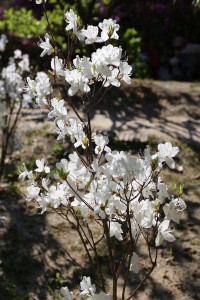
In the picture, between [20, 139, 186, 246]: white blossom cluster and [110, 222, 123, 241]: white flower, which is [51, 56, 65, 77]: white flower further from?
[110, 222, 123, 241]: white flower

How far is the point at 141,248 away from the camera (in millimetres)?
4625

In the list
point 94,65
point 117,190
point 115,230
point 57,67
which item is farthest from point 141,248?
point 94,65

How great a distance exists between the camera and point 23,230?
493 centimetres

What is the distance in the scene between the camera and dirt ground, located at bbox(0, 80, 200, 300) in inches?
166

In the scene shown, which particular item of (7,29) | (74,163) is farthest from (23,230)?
(7,29)

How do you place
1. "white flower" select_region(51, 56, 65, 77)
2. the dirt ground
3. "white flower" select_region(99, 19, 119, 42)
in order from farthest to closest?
the dirt ground → "white flower" select_region(51, 56, 65, 77) → "white flower" select_region(99, 19, 119, 42)

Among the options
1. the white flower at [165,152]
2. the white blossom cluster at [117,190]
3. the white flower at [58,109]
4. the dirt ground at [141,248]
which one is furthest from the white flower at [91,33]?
the dirt ground at [141,248]

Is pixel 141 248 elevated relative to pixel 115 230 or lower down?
lower down

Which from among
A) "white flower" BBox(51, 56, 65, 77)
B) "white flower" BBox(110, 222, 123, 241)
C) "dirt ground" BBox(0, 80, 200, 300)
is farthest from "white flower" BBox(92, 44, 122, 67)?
"dirt ground" BBox(0, 80, 200, 300)

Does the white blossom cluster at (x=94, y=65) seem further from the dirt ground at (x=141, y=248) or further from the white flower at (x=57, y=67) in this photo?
the dirt ground at (x=141, y=248)

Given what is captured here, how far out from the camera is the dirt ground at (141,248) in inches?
166

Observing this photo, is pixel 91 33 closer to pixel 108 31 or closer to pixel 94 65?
pixel 108 31

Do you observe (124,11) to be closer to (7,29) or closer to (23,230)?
(7,29)

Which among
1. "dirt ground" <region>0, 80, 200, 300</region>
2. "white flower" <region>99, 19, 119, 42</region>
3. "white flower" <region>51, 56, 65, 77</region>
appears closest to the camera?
"white flower" <region>99, 19, 119, 42</region>
